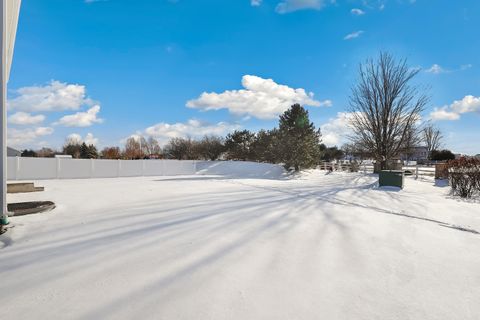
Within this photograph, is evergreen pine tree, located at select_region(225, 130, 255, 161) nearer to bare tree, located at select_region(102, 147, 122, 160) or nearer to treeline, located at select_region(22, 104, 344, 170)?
treeline, located at select_region(22, 104, 344, 170)

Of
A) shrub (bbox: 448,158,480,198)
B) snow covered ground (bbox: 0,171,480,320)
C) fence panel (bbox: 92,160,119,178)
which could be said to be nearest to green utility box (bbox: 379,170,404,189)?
shrub (bbox: 448,158,480,198)

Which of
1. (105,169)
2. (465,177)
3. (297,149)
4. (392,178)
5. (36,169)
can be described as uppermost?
(297,149)

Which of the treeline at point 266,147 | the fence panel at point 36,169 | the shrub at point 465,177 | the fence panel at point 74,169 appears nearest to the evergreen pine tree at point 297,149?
the treeline at point 266,147

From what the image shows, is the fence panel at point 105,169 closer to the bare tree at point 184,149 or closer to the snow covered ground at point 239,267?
the snow covered ground at point 239,267

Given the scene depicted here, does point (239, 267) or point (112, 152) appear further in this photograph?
point (112, 152)

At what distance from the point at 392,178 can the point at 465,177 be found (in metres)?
2.51

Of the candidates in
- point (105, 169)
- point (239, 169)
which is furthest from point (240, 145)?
point (105, 169)

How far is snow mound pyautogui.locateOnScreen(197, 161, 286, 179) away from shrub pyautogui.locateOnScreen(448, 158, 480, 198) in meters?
12.3

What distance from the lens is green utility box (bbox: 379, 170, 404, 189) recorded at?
11781 mm

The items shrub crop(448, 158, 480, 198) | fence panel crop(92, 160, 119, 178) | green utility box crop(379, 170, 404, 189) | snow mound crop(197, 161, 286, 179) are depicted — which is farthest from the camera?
snow mound crop(197, 161, 286, 179)

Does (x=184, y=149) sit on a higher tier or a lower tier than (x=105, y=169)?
higher

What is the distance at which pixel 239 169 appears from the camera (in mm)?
25328

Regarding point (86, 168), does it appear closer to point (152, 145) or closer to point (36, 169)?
point (36, 169)

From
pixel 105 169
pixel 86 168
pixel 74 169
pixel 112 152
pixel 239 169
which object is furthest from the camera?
pixel 112 152
